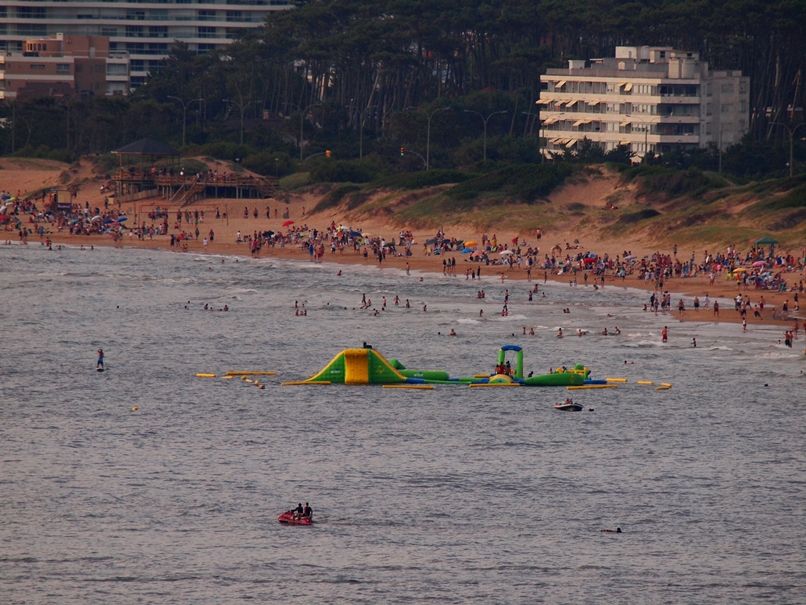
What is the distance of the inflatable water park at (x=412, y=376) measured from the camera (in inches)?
3204

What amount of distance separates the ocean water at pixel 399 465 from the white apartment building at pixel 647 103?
7262cm

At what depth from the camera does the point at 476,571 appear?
52406 mm

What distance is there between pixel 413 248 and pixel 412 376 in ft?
182

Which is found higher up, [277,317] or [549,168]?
[549,168]

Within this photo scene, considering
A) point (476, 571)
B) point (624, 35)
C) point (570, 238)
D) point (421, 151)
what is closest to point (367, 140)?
point (421, 151)

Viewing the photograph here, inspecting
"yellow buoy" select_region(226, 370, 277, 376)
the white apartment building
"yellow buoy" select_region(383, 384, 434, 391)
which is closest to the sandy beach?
"yellow buoy" select_region(383, 384, 434, 391)

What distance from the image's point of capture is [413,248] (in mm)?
137375

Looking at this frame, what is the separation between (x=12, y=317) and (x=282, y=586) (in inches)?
2497

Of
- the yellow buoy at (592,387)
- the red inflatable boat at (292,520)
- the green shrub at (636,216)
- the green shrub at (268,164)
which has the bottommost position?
the red inflatable boat at (292,520)

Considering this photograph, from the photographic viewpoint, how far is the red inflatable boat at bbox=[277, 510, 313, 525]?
56625 millimetres

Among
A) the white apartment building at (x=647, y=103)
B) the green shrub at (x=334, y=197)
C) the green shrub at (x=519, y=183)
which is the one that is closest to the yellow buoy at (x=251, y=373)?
the green shrub at (x=519, y=183)

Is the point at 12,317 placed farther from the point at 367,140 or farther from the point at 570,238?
the point at 367,140

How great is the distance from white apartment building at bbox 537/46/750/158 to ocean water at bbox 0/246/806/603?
72625 millimetres

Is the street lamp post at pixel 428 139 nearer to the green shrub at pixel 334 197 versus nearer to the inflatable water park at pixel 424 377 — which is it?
the green shrub at pixel 334 197
